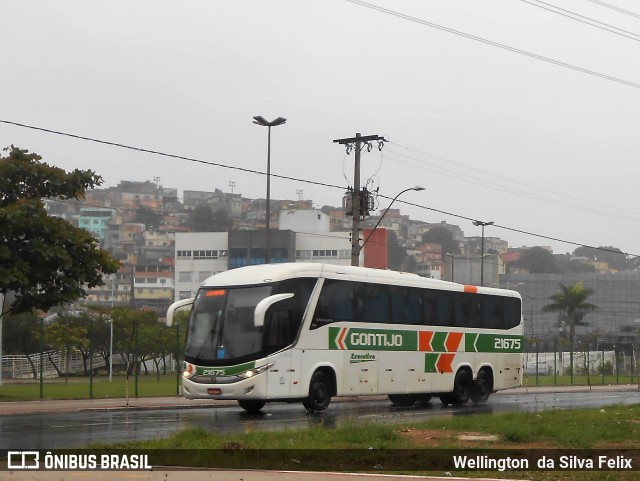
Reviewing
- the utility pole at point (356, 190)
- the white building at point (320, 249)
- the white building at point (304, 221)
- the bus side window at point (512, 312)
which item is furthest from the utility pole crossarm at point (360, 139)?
the white building at point (304, 221)

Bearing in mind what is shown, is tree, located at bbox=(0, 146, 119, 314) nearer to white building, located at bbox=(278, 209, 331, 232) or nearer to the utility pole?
the utility pole

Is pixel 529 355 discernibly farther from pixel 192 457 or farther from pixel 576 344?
pixel 192 457

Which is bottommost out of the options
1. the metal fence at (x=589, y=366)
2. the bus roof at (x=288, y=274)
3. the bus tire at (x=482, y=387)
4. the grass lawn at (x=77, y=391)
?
the metal fence at (x=589, y=366)

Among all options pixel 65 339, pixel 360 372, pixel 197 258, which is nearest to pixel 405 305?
pixel 360 372

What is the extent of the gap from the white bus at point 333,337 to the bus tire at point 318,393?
32 millimetres

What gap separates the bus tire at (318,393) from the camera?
85.3ft

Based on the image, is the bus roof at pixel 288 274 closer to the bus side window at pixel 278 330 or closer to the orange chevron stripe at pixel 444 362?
the bus side window at pixel 278 330

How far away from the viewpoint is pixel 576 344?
104750 millimetres

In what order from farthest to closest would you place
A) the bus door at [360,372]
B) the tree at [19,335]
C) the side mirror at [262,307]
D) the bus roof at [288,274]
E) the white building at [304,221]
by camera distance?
the white building at [304,221] → the tree at [19,335] → the bus door at [360,372] → the bus roof at [288,274] → the side mirror at [262,307]

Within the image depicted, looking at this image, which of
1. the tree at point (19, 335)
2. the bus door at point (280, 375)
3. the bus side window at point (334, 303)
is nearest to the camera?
the bus door at point (280, 375)

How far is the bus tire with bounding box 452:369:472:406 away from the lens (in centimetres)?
3166

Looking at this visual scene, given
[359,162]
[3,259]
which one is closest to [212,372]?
[3,259]

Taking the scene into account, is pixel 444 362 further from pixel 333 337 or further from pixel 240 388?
pixel 240 388

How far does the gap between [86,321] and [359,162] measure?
39.4 metres
